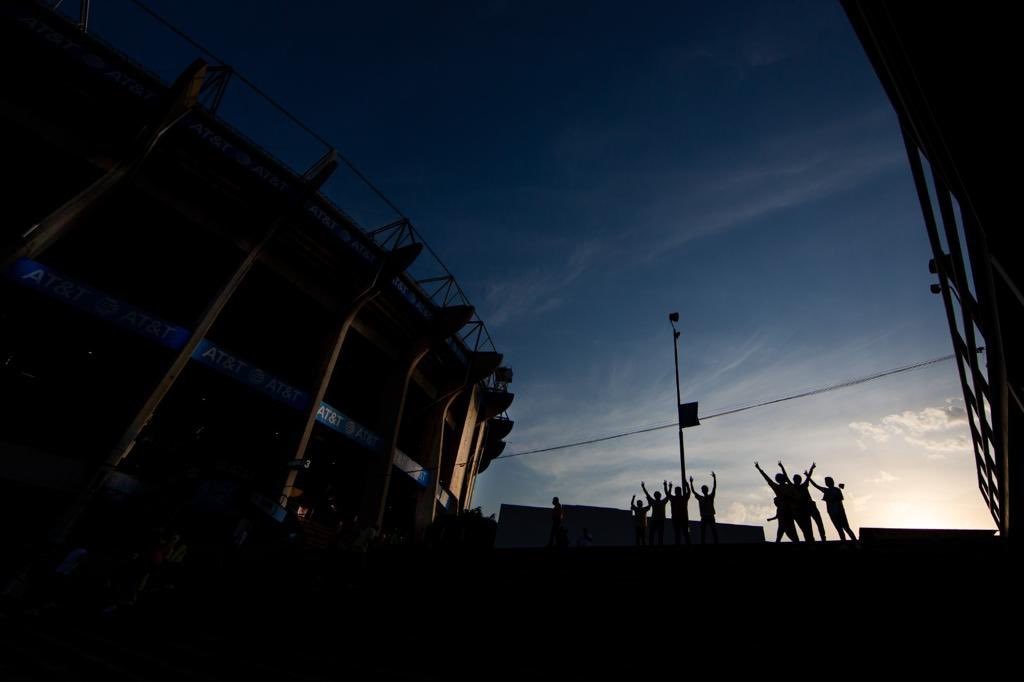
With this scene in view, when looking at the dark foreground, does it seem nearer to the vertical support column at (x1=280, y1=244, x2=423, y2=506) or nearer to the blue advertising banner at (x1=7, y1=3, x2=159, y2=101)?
the vertical support column at (x1=280, y1=244, x2=423, y2=506)

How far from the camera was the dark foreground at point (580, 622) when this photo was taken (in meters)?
4.15

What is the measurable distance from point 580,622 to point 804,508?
5857mm

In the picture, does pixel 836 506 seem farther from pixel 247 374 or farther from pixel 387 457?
pixel 247 374

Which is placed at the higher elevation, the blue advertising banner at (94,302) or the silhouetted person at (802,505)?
the blue advertising banner at (94,302)

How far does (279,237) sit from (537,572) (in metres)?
18.2

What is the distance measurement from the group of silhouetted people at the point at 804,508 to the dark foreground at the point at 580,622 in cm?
169

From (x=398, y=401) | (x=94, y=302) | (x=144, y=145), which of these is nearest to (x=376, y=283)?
(x=398, y=401)

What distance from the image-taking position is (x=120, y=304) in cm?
1512

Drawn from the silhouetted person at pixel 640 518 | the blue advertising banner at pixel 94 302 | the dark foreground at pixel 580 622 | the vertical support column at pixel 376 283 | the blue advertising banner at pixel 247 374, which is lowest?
the dark foreground at pixel 580 622

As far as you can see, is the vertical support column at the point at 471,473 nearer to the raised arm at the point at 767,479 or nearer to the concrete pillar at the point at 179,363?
the concrete pillar at the point at 179,363

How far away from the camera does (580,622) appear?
566 cm

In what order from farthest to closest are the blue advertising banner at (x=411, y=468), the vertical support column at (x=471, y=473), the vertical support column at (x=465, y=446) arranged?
1. the vertical support column at (x=471, y=473)
2. the vertical support column at (x=465, y=446)
3. the blue advertising banner at (x=411, y=468)

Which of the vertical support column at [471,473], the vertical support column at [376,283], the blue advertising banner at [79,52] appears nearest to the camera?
the blue advertising banner at [79,52]

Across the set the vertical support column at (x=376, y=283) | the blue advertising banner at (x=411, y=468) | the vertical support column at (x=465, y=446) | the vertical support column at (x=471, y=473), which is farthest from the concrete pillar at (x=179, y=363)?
the vertical support column at (x=471, y=473)
